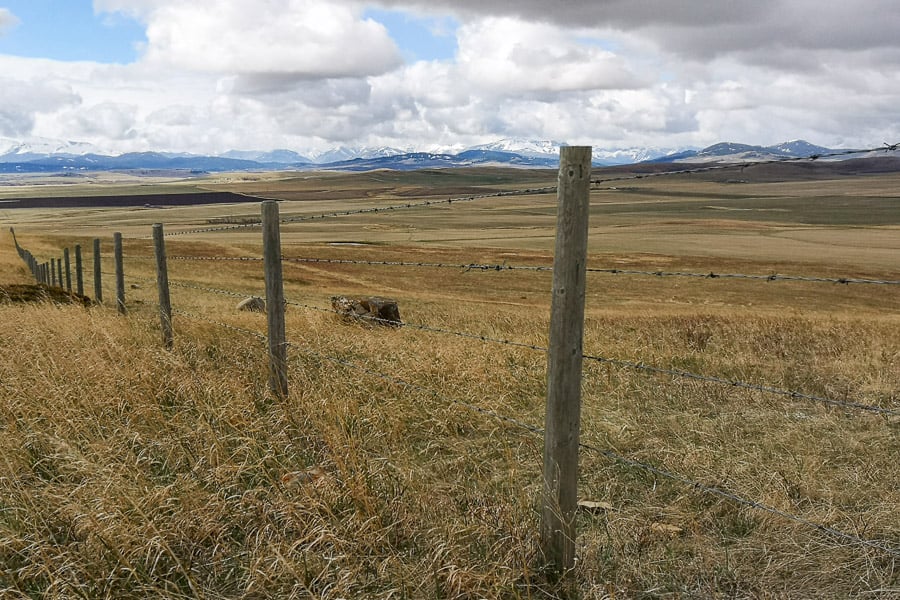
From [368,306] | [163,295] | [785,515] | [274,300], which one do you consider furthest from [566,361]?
[368,306]

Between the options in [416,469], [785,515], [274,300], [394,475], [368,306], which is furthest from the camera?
[368,306]

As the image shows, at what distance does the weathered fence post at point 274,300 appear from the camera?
22.0ft

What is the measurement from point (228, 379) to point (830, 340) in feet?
38.3

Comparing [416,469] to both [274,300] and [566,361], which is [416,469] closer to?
[566,361]

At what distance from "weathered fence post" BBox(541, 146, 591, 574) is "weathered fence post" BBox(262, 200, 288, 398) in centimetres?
362

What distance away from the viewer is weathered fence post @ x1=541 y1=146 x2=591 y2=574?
12.1ft

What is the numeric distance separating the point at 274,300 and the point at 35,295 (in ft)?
35.7

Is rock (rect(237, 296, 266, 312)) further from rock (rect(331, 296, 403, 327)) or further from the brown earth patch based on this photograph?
the brown earth patch

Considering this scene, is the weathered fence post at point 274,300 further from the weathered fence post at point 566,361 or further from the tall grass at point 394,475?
the weathered fence post at point 566,361

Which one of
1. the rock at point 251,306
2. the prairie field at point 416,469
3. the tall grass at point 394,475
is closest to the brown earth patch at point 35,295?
the prairie field at point 416,469

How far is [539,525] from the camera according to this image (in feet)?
13.5

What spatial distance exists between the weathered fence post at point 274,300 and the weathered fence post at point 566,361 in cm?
362

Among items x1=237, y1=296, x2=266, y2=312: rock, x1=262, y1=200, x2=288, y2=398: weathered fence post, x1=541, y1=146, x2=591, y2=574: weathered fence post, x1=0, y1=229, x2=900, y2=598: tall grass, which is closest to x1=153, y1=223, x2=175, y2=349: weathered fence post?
x1=0, y1=229, x2=900, y2=598: tall grass

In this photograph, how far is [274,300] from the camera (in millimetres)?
6875
